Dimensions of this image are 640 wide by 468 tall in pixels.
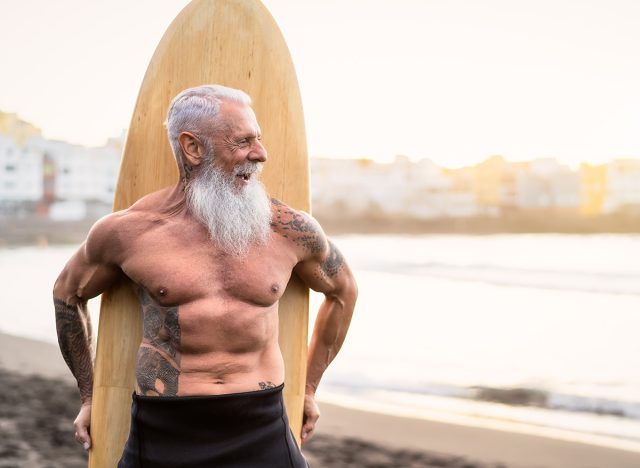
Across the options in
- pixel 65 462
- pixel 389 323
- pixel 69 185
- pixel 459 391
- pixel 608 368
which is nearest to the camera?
pixel 65 462

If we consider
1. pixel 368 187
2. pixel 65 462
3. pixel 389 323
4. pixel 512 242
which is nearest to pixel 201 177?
pixel 65 462

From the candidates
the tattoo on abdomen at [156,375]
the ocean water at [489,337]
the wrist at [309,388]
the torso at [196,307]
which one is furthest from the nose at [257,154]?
the ocean water at [489,337]

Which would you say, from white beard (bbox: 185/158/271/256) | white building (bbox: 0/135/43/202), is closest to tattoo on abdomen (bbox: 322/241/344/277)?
white beard (bbox: 185/158/271/256)

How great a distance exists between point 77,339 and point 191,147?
664 millimetres

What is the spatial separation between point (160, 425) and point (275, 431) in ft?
0.91

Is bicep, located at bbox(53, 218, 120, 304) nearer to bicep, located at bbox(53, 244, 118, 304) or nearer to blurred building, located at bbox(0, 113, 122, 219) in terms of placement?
bicep, located at bbox(53, 244, 118, 304)

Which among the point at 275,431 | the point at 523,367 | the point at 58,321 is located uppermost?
the point at 58,321

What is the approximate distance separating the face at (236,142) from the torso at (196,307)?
6.9 inches

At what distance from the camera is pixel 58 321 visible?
84.7 inches

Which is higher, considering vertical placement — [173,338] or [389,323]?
[173,338]

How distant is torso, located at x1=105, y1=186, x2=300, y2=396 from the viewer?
1.88 m

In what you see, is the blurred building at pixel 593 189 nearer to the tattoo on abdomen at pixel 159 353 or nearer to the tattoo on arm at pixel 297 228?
the tattoo on arm at pixel 297 228

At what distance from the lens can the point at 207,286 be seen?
190cm

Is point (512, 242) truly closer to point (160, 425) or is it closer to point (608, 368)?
point (608, 368)
